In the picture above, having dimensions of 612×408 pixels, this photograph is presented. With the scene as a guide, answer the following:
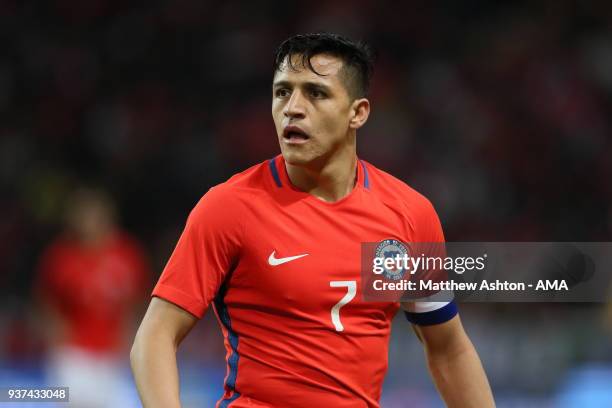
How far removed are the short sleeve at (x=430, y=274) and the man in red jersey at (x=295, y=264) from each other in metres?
0.04

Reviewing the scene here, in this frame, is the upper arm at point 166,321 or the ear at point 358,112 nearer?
the upper arm at point 166,321

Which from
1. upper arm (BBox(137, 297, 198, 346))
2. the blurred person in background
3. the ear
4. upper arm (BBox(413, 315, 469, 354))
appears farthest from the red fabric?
upper arm (BBox(137, 297, 198, 346))

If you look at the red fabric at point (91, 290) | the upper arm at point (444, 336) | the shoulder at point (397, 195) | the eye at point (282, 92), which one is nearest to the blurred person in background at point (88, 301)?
the red fabric at point (91, 290)

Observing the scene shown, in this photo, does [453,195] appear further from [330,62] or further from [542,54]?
[330,62]

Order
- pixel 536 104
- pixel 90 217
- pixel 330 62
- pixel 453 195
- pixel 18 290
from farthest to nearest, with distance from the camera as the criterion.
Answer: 1. pixel 536 104
2. pixel 453 195
3. pixel 18 290
4. pixel 90 217
5. pixel 330 62

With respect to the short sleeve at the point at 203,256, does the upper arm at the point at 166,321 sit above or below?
below

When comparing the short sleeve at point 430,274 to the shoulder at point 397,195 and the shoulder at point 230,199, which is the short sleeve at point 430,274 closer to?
the shoulder at point 397,195

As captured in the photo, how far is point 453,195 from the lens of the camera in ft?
31.3

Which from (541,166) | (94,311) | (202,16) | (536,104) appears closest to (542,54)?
(536,104)

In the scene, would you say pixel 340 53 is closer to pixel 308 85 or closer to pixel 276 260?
pixel 308 85

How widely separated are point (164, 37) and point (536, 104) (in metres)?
4.17

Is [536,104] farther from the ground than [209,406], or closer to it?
farther from the ground

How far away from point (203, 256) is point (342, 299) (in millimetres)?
471

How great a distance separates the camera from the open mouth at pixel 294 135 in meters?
3.25
